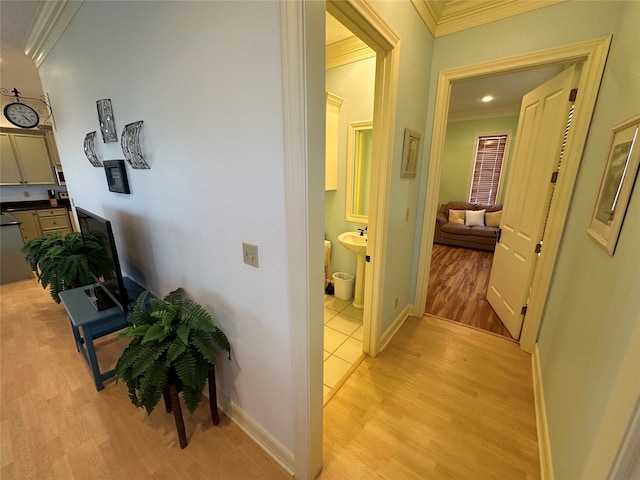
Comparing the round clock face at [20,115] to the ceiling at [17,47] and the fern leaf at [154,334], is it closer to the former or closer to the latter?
the ceiling at [17,47]

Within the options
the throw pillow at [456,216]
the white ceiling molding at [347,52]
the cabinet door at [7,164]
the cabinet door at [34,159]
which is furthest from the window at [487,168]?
the cabinet door at [7,164]

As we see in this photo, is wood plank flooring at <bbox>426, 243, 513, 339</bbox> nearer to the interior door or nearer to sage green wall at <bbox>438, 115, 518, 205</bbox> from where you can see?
the interior door

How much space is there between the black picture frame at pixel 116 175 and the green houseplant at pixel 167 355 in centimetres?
105

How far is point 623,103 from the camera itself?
48.4 inches

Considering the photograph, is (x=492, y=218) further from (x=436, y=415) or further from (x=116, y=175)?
(x=116, y=175)

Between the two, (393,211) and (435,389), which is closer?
(435,389)

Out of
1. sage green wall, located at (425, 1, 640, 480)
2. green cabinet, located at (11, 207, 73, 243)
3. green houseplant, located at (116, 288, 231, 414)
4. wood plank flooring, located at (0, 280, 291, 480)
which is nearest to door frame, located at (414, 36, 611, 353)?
sage green wall, located at (425, 1, 640, 480)

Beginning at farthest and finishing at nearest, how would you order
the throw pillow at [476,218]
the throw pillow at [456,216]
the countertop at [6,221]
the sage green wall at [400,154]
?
1. the throw pillow at [456,216]
2. the throw pillow at [476,218]
3. the countertop at [6,221]
4. the sage green wall at [400,154]

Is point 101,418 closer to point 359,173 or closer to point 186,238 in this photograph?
point 186,238

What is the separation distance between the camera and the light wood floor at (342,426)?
127 cm

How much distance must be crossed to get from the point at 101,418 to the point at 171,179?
1523 mm

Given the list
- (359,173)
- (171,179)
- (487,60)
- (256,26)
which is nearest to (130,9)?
(171,179)

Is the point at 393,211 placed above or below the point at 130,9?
below

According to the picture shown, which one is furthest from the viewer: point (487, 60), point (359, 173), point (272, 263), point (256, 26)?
point (359, 173)
